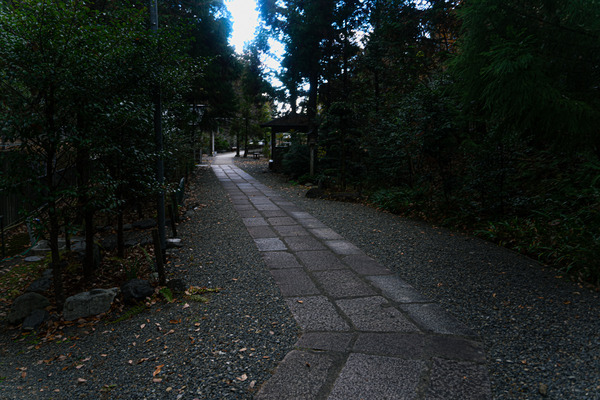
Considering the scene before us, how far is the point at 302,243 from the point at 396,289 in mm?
2053

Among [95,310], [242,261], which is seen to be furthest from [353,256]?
[95,310]

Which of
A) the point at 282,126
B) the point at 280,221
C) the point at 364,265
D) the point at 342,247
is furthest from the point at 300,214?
the point at 282,126

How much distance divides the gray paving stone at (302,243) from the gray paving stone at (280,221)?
1.07m

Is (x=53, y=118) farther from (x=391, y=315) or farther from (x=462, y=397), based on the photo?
(x=462, y=397)

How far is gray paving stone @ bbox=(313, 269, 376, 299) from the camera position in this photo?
3.51m

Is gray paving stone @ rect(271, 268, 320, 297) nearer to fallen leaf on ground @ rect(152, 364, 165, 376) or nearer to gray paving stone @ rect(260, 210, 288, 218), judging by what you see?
fallen leaf on ground @ rect(152, 364, 165, 376)

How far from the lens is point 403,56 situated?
11180 millimetres

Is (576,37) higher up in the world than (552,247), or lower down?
higher up

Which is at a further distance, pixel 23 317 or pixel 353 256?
pixel 353 256

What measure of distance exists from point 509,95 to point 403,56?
8649mm

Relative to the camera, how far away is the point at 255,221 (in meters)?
7.01

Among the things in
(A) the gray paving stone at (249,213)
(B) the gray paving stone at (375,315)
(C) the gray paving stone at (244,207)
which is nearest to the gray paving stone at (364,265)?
(B) the gray paving stone at (375,315)

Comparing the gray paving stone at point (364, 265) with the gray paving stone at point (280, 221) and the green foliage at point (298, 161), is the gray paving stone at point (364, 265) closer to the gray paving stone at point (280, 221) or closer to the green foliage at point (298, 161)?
the gray paving stone at point (280, 221)

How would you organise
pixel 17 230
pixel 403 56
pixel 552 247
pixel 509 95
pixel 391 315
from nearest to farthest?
1. pixel 391 315
2. pixel 509 95
3. pixel 552 247
4. pixel 17 230
5. pixel 403 56
